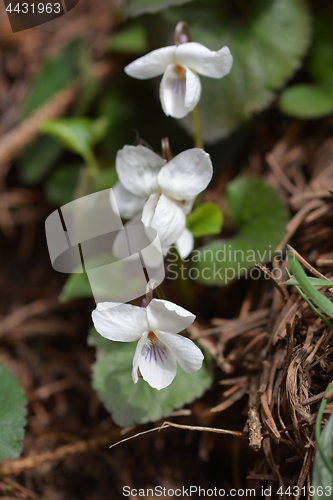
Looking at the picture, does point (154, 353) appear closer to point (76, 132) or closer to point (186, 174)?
point (186, 174)

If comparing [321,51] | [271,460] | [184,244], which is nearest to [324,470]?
[271,460]

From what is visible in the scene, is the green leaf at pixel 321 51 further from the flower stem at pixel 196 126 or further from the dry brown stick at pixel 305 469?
the dry brown stick at pixel 305 469

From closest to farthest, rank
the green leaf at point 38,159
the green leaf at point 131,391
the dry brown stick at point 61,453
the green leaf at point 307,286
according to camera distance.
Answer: the green leaf at point 307,286, the green leaf at point 131,391, the dry brown stick at point 61,453, the green leaf at point 38,159

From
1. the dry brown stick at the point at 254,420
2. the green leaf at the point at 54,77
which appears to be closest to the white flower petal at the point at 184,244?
the dry brown stick at the point at 254,420

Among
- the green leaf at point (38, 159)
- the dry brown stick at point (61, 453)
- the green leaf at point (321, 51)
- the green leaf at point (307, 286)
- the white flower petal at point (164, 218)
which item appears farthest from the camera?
the green leaf at point (38, 159)

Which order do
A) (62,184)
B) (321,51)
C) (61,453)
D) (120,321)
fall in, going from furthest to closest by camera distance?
1. (62,184)
2. (321,51)
3. (61,453)
4. (120,321)

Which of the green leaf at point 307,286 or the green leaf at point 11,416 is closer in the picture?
the green leaf at point 307,286

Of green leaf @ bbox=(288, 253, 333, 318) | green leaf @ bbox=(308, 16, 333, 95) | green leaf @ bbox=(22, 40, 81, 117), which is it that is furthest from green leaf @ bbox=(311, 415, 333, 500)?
green leaf @ bbox=(22, 40, 81, 117)

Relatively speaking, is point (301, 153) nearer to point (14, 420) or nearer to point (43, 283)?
point (43, 283)
